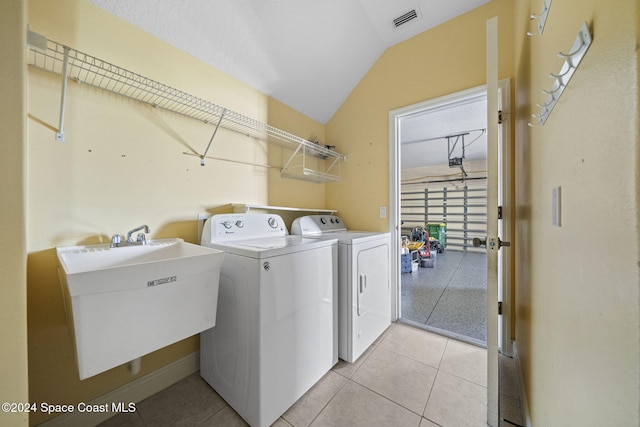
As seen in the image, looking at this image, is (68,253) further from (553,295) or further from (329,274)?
(553,295)

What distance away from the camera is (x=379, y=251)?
6.14ft

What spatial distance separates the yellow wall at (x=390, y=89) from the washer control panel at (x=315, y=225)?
20 cm

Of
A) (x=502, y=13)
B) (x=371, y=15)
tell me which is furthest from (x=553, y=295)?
(x=371, y=15)

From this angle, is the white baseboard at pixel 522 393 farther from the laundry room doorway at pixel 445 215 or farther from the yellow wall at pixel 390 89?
the yellow wall at pixel 390 89

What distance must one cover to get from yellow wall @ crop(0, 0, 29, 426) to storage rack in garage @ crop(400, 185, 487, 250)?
561 centimetres

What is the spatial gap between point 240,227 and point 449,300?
259 centimetres

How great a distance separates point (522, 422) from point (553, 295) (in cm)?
97

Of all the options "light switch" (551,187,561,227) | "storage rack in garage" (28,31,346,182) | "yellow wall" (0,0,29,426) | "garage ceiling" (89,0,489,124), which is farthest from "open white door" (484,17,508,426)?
"yellow wall" (0,0,29,426)

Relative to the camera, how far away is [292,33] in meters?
1.69

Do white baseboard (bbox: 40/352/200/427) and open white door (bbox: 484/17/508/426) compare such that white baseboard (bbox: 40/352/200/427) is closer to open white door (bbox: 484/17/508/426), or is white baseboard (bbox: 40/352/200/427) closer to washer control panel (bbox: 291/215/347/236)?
washer control panel (bbox: 291/215/347/236)

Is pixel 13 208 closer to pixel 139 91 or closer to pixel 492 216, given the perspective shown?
pixel 139 91

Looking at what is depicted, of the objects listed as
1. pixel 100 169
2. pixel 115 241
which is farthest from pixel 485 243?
pixel 100 169

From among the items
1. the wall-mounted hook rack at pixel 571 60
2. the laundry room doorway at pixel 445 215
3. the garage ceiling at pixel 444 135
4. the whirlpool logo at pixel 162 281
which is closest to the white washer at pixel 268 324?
the whirlpool logo at pixel 162 281

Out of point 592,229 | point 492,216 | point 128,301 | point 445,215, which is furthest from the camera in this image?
point 445,215
